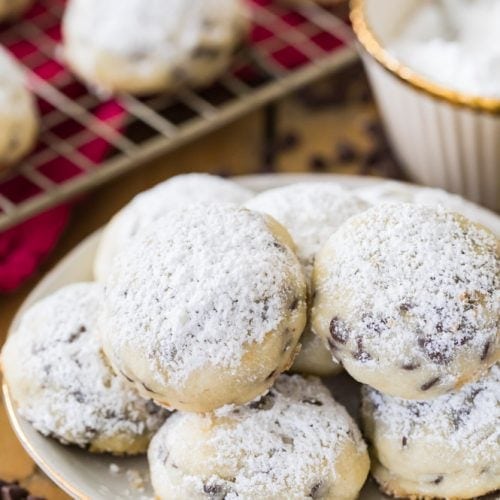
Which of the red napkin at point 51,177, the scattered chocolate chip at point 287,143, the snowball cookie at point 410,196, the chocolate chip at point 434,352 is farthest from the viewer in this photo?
the scattered chocolate chip at point 287,143

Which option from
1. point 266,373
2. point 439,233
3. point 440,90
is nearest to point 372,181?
point 440,90

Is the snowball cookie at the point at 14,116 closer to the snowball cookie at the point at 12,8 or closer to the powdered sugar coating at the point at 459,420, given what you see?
the snowball cookie at the point at 12,8

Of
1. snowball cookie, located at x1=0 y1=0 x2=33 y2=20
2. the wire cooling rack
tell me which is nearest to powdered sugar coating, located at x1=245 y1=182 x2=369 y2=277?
the wire cooling rack

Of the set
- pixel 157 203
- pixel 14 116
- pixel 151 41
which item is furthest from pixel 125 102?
pixel 157 203

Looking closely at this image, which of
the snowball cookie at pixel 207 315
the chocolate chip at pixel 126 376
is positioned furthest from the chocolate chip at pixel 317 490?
the chocolate chip at pixel 126 376

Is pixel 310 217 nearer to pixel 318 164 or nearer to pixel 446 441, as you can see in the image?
pixel 446 441

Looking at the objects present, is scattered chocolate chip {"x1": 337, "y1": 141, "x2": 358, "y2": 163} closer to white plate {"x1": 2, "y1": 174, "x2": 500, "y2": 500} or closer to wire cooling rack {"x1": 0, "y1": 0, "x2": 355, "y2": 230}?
wire cooling rack {"x1": 0, "y1": 0, "x2": 355, "y2": 230}

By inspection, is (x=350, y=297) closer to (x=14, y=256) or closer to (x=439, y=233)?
(x=439, y=233)
